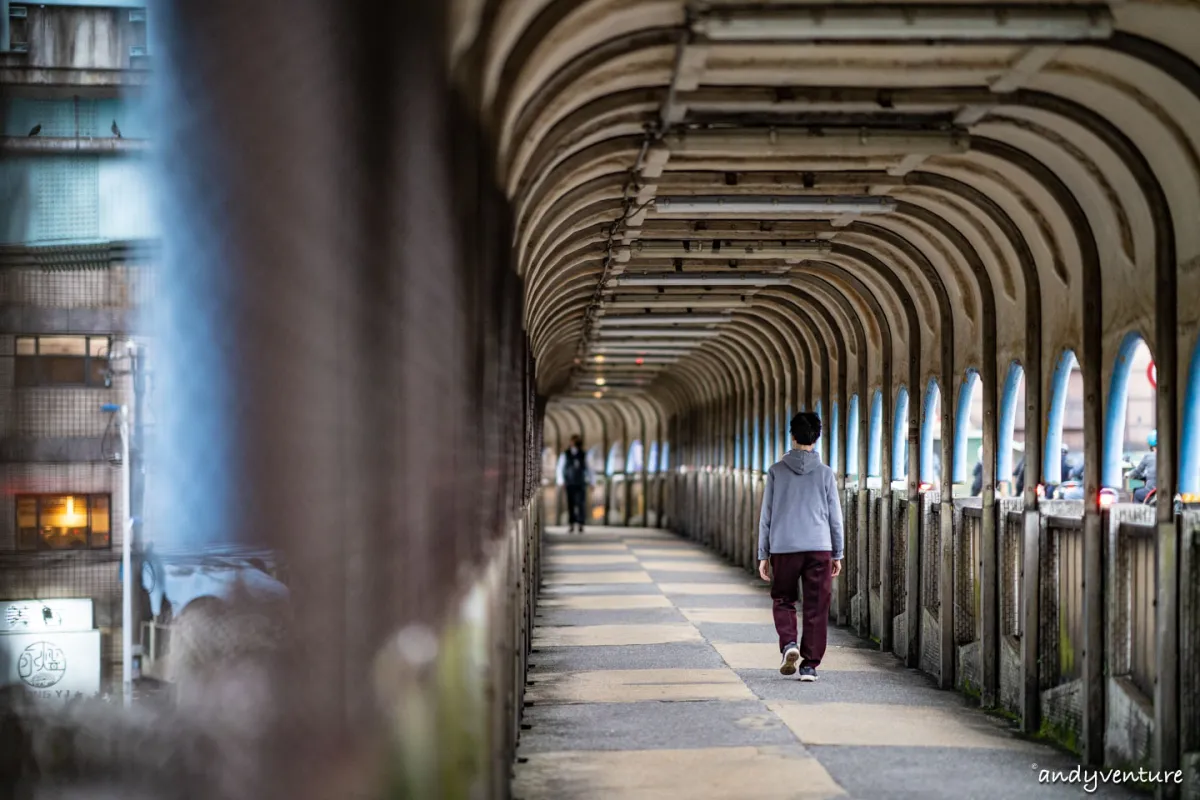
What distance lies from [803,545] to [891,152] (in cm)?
305

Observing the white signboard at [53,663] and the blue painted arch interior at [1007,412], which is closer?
the white signboard at [53,663]

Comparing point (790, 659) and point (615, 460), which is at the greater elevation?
point (615, 460)

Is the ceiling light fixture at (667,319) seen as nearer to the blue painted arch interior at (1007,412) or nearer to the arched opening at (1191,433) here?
the blue painted arch interior at (1007,412)

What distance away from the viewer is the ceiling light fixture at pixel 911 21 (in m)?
5.94

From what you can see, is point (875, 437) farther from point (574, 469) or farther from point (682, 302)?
point (574, 469)

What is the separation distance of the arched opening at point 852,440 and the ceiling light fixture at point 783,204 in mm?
4387

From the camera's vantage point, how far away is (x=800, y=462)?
33.2 ft

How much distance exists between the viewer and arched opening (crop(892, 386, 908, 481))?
1220 centimetres

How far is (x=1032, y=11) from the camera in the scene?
6.05 meters

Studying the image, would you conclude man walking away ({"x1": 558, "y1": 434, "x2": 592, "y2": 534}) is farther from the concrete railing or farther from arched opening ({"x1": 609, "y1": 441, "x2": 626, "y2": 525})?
the concrete railing

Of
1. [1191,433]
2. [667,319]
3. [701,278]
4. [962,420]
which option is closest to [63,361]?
[1191,433]
